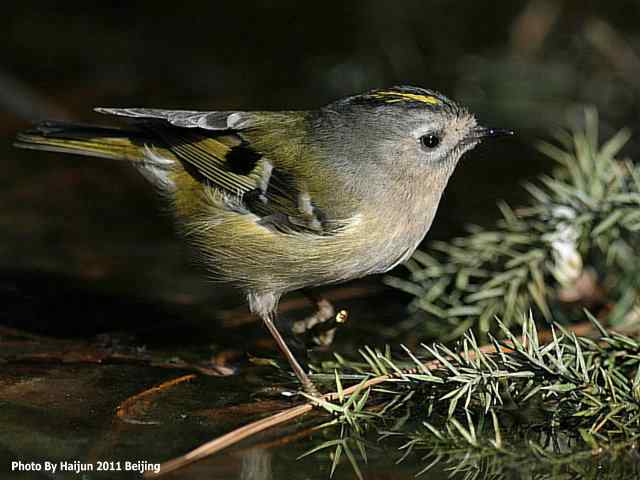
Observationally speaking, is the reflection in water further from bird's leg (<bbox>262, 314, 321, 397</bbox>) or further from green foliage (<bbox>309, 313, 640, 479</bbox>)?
bird's leg (<bbox>262, 314, 321, 397</bbox>)

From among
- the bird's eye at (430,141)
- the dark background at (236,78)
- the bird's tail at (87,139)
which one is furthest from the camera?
the dark background at (236,78)

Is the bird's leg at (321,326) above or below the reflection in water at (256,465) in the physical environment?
above

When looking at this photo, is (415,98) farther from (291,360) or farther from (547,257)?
(291,360)

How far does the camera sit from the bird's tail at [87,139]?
2959 mm

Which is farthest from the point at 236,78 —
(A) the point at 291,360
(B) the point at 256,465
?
(B) the point at 256,465

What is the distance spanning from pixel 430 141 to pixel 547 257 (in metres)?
0.52

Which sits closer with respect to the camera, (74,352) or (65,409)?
(65,409)

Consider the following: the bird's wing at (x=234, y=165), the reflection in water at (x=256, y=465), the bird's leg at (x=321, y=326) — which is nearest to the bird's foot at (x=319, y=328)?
the bird's leg at (x=321, y=326)

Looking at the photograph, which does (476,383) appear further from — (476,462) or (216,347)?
(216,347)

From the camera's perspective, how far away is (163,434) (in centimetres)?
195

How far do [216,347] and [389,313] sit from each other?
0.62 metres

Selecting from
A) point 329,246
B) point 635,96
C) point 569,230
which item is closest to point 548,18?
point 635,96

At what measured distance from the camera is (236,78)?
4812mm

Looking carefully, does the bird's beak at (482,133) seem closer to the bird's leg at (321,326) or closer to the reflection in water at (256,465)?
the bird's leg at (321,326)
